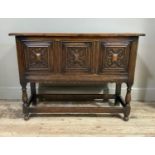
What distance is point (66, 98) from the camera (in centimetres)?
249

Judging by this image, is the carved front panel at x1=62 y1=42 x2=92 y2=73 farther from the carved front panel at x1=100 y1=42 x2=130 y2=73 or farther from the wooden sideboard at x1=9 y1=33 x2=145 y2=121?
the carved front panel at x1=100 y1=42 x2=130 y2=73

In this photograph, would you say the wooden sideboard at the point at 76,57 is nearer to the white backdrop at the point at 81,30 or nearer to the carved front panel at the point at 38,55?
the carved front panel at the point at 38,55

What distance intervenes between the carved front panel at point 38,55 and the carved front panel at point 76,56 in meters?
0.15

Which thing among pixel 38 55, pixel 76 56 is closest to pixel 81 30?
pixel 76 56

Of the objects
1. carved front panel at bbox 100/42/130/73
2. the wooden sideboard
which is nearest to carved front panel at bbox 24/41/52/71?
the wooden sideboard

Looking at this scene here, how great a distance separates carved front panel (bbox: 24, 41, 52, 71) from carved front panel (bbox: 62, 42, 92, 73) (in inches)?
5.8

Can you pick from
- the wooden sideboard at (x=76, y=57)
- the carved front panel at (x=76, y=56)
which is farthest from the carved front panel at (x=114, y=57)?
the carved front panel at (x=76, y=56)

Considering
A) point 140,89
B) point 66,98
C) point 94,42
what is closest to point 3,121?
point 66,98

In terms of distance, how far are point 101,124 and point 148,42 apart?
45.3 inches

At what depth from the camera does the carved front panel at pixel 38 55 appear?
1.88 meters

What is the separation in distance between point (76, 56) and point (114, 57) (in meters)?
0.36

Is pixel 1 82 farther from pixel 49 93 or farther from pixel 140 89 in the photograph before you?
pixel 140 89
